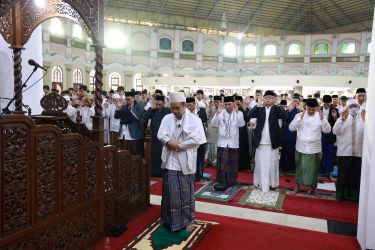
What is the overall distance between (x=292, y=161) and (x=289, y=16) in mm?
20492

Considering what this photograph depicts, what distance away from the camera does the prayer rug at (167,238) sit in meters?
2.98

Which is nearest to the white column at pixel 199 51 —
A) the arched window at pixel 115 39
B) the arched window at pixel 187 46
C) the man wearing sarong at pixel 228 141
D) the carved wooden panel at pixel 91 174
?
the arched window at pixel 187 46

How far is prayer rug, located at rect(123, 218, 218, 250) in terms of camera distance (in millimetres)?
2984

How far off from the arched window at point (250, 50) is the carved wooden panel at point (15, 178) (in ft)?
78.8

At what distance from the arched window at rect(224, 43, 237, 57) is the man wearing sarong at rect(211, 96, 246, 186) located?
20201 mm

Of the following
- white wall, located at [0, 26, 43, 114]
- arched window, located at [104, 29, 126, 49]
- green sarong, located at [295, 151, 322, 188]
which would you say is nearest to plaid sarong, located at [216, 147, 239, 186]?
green sarong, located at [295, 151, 322, 188]

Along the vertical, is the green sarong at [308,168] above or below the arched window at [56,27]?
below

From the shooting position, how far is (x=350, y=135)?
14.3ft

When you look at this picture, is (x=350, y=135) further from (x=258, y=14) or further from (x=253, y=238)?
(x=258, y=14)

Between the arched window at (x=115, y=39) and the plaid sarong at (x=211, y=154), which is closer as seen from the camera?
the plaid sarong at (x=211, y=154)

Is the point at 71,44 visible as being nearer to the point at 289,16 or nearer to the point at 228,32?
the point at 228,32

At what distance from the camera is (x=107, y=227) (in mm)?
3225

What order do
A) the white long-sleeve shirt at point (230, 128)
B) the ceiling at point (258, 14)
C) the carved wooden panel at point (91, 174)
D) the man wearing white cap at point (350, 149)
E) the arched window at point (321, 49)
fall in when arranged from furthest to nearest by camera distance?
the arched window at point (321, 49) → the ceiling at point (258, 14) → the white long-sleeve shirt at point (230, 128) → the man wearing white cap at point (350, 149) → the carved wooden panel at point (91, 174)

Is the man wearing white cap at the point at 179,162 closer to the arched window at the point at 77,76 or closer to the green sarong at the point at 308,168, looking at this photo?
the green sarong at the point at 308,168
